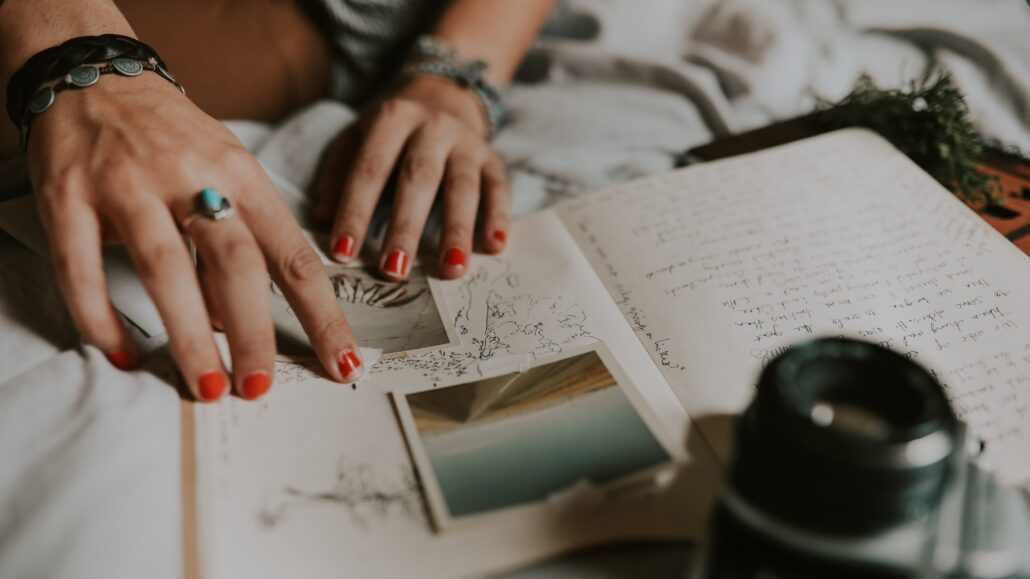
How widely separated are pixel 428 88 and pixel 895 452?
0.63 meters

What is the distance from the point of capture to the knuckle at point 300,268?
0.54 meters

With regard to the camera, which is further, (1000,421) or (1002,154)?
(1002,154)

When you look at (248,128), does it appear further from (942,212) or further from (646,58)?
(942,212)

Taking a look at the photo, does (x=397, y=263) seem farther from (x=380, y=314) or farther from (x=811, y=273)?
(x=811, y=273)

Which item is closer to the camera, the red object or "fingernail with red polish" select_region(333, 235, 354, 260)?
the red object

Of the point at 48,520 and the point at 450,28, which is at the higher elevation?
the point at 450,28

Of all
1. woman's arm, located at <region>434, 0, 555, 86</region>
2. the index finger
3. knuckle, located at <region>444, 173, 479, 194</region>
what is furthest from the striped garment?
the index finger

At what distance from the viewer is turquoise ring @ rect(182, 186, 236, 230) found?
0.51m

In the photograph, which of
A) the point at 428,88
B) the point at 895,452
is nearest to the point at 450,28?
the point at 428,88

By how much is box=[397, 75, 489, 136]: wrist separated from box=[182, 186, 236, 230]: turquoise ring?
1.05 feet

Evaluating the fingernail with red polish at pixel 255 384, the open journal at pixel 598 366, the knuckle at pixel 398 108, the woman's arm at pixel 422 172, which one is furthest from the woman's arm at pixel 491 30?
the fingernail with red polish at pixel 255 384

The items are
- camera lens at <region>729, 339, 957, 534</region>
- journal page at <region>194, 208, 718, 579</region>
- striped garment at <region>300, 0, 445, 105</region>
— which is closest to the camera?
camera lens at <region>729, 339, 957, 534</region>

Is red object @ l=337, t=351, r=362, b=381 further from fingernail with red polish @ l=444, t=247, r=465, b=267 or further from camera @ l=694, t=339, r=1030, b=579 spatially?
camera @ l=694, t=339, r=1030, b=579

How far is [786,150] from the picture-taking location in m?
0.76
